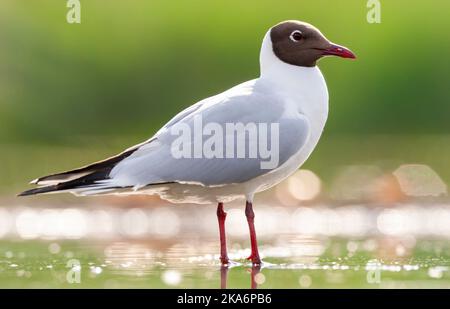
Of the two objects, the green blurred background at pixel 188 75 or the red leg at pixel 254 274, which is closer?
the red leg at pixel 254 274

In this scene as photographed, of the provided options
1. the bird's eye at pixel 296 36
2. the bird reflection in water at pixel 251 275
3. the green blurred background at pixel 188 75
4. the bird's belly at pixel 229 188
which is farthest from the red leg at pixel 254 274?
the green blurred background at pixel 188 75

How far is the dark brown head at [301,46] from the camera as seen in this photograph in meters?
7.38

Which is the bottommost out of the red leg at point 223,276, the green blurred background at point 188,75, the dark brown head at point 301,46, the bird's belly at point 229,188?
the red leg at point 223,276

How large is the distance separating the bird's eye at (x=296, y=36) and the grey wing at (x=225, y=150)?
24.0 inches

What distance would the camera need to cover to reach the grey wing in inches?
271

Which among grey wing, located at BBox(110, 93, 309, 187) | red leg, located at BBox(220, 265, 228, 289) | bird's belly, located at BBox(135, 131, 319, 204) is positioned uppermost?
grey wing, located at BBox(110, 93, 309, 187)

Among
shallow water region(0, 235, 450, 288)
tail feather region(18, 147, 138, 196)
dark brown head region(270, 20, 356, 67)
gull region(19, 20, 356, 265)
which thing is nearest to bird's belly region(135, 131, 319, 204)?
gull region(19, 20, 356, 265)

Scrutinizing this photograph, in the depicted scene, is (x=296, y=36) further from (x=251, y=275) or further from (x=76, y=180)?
(x=251, y=275)

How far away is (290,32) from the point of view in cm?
742

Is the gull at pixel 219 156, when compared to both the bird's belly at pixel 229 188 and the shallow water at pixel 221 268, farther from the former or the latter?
the shallow water at pixel 221 268

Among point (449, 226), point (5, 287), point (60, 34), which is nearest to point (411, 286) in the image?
point (5, 287)

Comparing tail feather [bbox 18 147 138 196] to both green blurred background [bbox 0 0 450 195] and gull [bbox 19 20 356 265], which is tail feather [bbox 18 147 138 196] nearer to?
gull [bbox 19 20 356 265]

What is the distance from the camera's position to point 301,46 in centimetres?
741

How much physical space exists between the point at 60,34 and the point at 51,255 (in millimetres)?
6895
